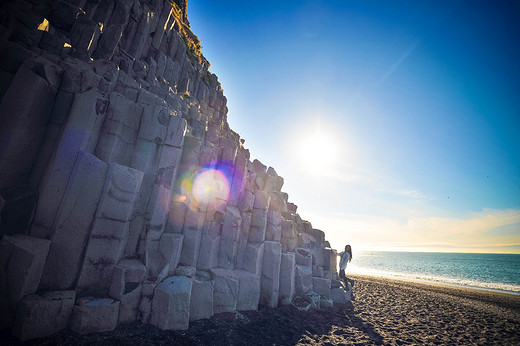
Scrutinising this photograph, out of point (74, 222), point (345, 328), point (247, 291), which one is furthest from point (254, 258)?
point (74, 222)

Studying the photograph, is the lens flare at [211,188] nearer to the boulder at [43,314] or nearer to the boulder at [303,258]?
the boulder at [43,314]

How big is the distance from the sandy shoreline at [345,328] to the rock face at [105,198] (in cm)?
46

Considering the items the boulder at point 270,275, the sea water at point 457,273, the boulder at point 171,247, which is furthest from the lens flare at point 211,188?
the sea water at point 457,273

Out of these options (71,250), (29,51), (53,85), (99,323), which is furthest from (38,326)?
(29,51)

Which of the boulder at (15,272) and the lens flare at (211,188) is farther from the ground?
the lens flare at (211,188)

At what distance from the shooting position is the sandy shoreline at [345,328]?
21.0 feet

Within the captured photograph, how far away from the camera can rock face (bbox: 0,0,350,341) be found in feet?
18.9

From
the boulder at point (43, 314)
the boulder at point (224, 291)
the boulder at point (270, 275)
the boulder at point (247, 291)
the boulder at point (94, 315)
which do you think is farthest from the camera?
the boulder at point (270, 275)

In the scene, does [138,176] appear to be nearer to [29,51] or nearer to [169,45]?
[29,51]

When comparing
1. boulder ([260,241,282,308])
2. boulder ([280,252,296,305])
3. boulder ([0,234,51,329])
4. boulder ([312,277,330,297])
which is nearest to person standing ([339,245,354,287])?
boulder ([312,277,330,297])

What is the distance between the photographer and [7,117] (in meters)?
5.73

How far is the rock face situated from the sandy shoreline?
0.46m

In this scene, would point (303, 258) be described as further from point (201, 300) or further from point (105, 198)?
point (105, 198)

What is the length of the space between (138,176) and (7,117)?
144 inches
